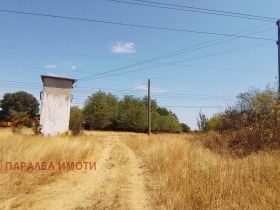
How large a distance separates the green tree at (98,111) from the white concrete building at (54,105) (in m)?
26.6

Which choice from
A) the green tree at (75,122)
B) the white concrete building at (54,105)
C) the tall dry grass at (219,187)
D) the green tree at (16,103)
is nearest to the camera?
the tall dry grass at (219,187)

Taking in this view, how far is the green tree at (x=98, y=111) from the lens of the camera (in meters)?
48.8

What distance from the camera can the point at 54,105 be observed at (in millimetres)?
21234

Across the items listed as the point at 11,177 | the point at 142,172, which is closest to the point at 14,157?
the point at 11,177

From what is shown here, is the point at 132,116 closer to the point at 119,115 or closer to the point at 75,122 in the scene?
the point at 119,115

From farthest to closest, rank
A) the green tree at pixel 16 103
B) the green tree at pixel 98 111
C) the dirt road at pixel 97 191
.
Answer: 1. the green tree at pixel 16 103
2. the green tree at pixel 98 111
3. the dirt road at pixel 97 191

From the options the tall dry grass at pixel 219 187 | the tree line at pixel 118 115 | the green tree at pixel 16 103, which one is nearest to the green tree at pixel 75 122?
the tree line at pixel 118 115

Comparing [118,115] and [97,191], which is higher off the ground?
[118,115]

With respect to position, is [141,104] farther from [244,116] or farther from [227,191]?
[227,191]

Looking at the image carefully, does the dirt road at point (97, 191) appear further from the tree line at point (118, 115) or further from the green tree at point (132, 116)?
the green tree at point (132, 116)

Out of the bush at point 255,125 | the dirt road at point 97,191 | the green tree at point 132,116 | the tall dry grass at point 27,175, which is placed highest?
Result: the green tree at point 132,116

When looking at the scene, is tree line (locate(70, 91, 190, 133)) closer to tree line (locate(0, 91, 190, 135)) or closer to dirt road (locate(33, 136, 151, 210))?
tree line (locate(0, 91, 190, 135))

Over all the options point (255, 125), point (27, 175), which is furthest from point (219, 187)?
point (255, 125)

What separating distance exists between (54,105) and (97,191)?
16711 mm
